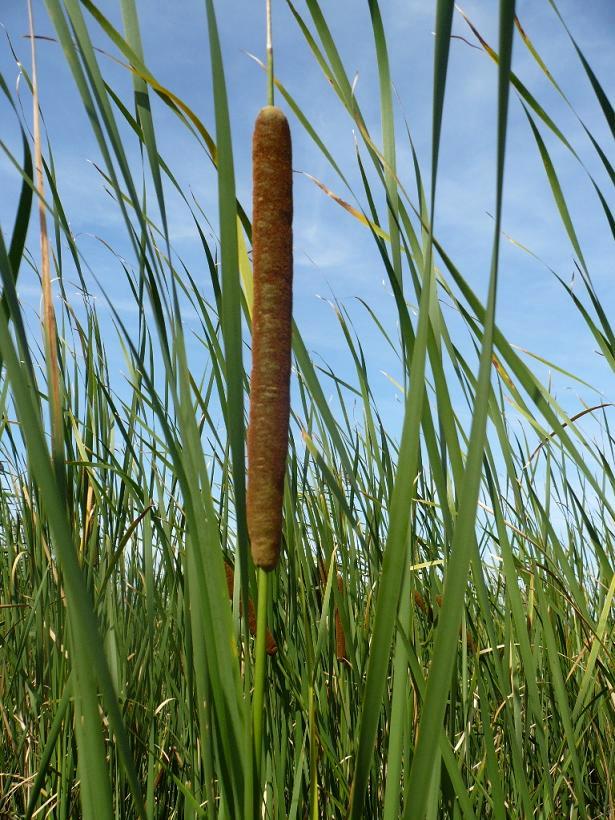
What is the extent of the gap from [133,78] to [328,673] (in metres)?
1.50

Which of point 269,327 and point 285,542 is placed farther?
point 285,542

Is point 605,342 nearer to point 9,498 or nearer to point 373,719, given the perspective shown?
point 373,719

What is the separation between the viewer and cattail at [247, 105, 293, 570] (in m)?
0.69

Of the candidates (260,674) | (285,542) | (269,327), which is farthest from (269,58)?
(285,542)

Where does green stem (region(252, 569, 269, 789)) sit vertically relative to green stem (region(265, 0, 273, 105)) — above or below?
below

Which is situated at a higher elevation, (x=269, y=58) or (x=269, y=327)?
(x=269, y=58)

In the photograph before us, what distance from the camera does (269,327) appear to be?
694mm

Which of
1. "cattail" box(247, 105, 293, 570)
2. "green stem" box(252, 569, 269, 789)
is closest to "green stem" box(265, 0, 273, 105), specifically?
"cattail" box(247, 105, 293, 570)

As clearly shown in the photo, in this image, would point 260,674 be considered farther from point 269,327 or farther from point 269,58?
point 269,58

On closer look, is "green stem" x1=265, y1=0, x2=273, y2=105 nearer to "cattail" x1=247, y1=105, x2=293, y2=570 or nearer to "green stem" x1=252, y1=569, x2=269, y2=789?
"cattail" x1=247, y1=105, x2=293, y2=570

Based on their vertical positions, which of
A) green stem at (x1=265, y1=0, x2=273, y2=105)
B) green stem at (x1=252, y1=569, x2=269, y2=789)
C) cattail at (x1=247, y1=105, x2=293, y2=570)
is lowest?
green stem at (x1=252, y1=569, x2=269, y2=789)

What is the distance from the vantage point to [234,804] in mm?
735

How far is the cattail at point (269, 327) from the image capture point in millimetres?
693

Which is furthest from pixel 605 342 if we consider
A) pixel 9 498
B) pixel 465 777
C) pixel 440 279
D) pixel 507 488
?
pixel 9 498
